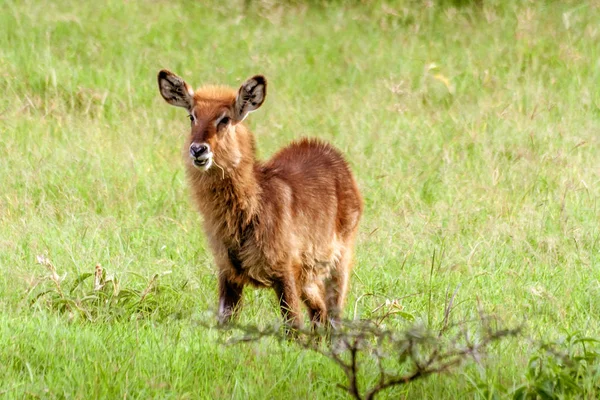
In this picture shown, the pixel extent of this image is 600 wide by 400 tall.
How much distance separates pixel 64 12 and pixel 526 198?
5.98m

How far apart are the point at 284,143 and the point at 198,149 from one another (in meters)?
3.77


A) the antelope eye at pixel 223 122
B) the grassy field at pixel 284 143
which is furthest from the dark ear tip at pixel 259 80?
the grassy field at pixel 284 143

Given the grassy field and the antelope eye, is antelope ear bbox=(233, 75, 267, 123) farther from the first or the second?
the grassy field

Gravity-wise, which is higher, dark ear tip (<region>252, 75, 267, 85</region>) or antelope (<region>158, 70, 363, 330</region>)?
dark ear tip (<region>252, 75, 267, 85</region>)

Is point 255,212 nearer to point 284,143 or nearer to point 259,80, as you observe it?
point 259,80

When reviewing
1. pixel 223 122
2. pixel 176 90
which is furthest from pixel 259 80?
pixel 176 90

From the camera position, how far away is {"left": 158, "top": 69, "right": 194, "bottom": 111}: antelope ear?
590cm

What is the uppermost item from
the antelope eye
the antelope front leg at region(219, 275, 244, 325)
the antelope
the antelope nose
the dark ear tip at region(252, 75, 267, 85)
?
the dark ear tip at region(252, 75, 267, 85)

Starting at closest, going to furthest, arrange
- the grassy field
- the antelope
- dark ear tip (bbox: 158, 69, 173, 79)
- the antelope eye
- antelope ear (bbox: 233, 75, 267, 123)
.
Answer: the grassy field, the antelope, the antelope eye, antelope ear (bbox: 233, 75, 267, 123), dark ear tip (bbox: 158, 69, 173, 79)

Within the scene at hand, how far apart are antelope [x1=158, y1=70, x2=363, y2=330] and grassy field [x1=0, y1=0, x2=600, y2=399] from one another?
0.65ft

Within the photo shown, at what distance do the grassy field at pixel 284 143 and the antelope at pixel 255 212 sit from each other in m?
0.20

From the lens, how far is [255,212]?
Result: 5.69 meters

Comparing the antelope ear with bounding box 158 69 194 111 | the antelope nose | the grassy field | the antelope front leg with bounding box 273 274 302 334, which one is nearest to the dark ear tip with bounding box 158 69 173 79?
the antelope ear with bounding box 158 69 194 111

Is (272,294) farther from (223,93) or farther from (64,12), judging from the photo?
(64,12)
